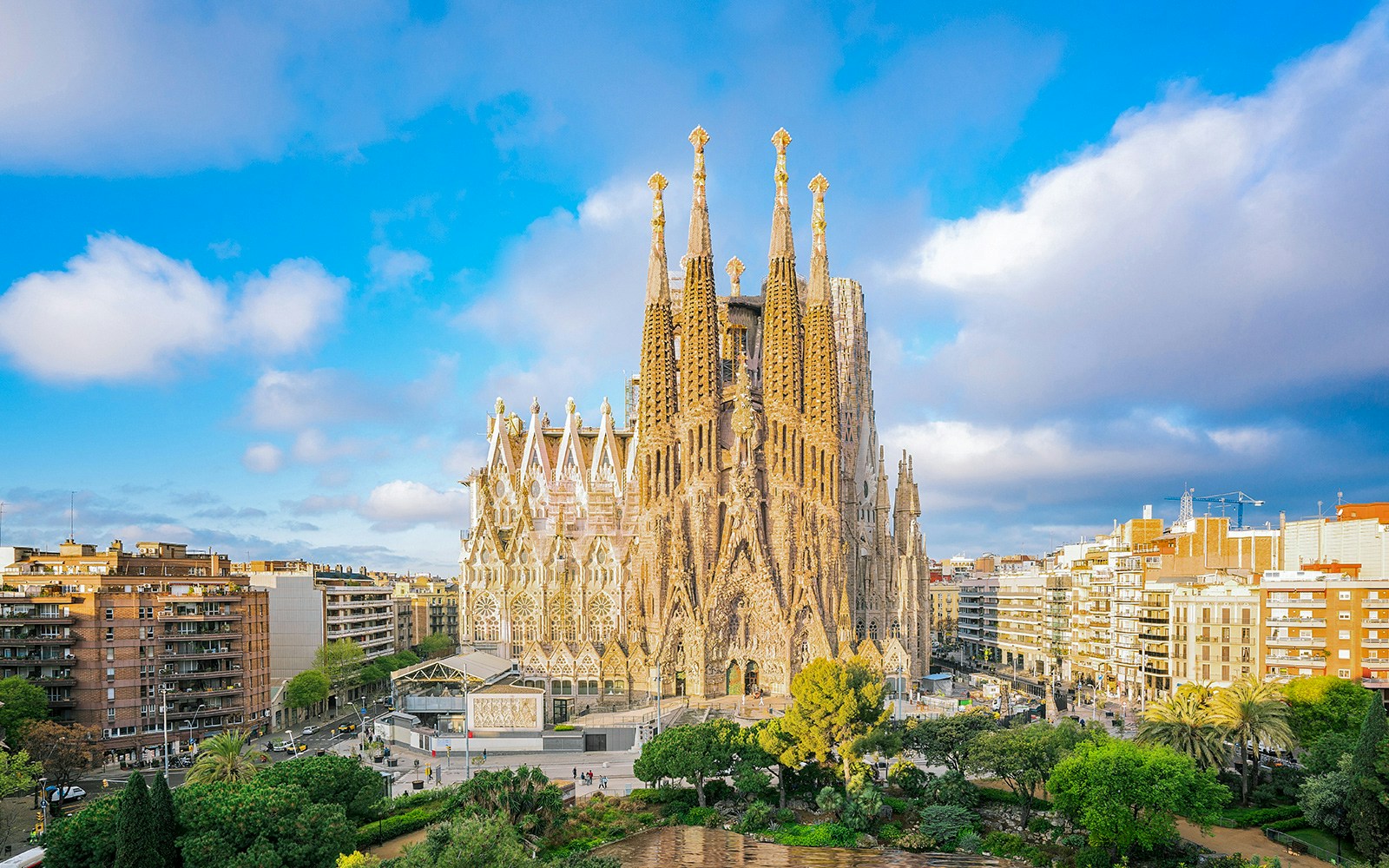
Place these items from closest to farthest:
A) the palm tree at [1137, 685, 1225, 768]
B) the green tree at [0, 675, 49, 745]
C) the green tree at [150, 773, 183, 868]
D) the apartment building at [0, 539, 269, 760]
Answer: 1. the green tree at [150, 773, 183, 868]
2. the palm tree at [1137, 685, 1225, 768]
3. the green tree at [0, 675, 49, 745]
4. the apartment building at [0, 539, 269, 760]

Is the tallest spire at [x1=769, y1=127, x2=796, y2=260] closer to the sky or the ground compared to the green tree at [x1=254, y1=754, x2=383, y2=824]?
closer to the sky

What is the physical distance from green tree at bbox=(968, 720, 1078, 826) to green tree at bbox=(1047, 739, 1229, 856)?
262cm

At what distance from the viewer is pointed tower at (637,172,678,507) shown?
65250 mm

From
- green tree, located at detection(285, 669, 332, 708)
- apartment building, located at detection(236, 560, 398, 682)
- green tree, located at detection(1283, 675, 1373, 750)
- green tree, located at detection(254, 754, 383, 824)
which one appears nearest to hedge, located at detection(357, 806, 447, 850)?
green tree, located at detection(254, 754, 383, 824)

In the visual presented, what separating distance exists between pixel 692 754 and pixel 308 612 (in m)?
38.3

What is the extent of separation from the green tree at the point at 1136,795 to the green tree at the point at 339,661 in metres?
45.4

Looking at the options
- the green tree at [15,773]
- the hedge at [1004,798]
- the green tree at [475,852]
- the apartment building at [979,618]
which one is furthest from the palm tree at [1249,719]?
the apartment building at [979,618]

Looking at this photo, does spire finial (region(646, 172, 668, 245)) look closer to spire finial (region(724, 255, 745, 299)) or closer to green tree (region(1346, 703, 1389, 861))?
spire finial (region(724, 255, 745, 299))

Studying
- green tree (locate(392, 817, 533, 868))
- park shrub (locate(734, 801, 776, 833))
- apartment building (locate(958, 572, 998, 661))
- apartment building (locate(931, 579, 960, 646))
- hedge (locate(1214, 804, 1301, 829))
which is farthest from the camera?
apartment building (locate(931, 579, 960, 646))

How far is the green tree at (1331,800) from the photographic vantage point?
3009 centimetres

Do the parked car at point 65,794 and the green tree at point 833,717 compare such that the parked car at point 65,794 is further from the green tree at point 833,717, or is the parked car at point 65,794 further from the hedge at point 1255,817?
the hedge at point 1255,817

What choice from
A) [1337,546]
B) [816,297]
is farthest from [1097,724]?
[816,297]

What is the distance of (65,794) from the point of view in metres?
36.7

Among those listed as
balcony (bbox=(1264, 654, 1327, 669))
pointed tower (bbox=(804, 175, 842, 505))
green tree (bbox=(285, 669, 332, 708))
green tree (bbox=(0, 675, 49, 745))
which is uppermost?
pointed tower (bbox=(804, 175, 842, 505))
